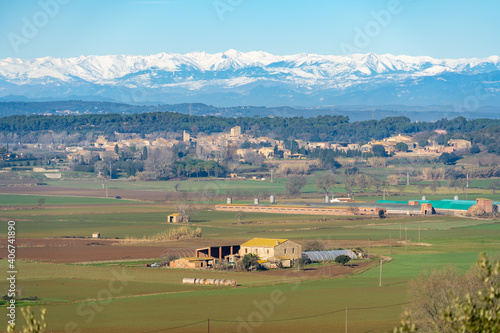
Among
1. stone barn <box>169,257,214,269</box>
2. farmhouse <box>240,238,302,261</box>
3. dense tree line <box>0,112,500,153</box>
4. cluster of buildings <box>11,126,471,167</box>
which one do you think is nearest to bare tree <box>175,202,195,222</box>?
farmhouse <box>240,238,302,261</box>

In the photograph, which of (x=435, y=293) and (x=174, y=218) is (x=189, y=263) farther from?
(x=174, y=218)

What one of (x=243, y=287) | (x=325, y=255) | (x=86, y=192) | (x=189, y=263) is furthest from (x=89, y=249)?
(x=86, y=192)

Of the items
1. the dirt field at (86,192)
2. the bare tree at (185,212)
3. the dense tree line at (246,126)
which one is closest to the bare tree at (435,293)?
the bare tree at (185,212)

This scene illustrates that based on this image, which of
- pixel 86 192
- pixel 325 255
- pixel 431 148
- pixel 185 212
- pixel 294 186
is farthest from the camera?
pixel 431 148

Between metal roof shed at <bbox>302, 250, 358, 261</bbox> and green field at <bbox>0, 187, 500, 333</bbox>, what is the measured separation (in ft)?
5.78

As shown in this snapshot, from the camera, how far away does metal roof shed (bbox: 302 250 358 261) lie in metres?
31.1

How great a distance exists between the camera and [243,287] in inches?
966

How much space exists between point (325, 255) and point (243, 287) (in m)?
7.58

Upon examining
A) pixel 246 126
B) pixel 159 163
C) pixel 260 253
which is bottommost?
pixel 260 253

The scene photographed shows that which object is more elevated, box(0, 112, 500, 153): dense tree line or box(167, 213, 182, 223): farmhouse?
box(0, 112, 500, 153): dense tree line

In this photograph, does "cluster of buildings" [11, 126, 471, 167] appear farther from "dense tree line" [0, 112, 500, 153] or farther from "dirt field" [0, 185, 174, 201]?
"dirt field" [0, 185, 174, 201]

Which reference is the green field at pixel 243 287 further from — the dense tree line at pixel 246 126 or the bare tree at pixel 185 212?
the dense tree line at pixel 246 126

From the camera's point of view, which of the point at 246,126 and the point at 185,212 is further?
the point at 246,126

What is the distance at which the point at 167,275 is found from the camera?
27.0 m
